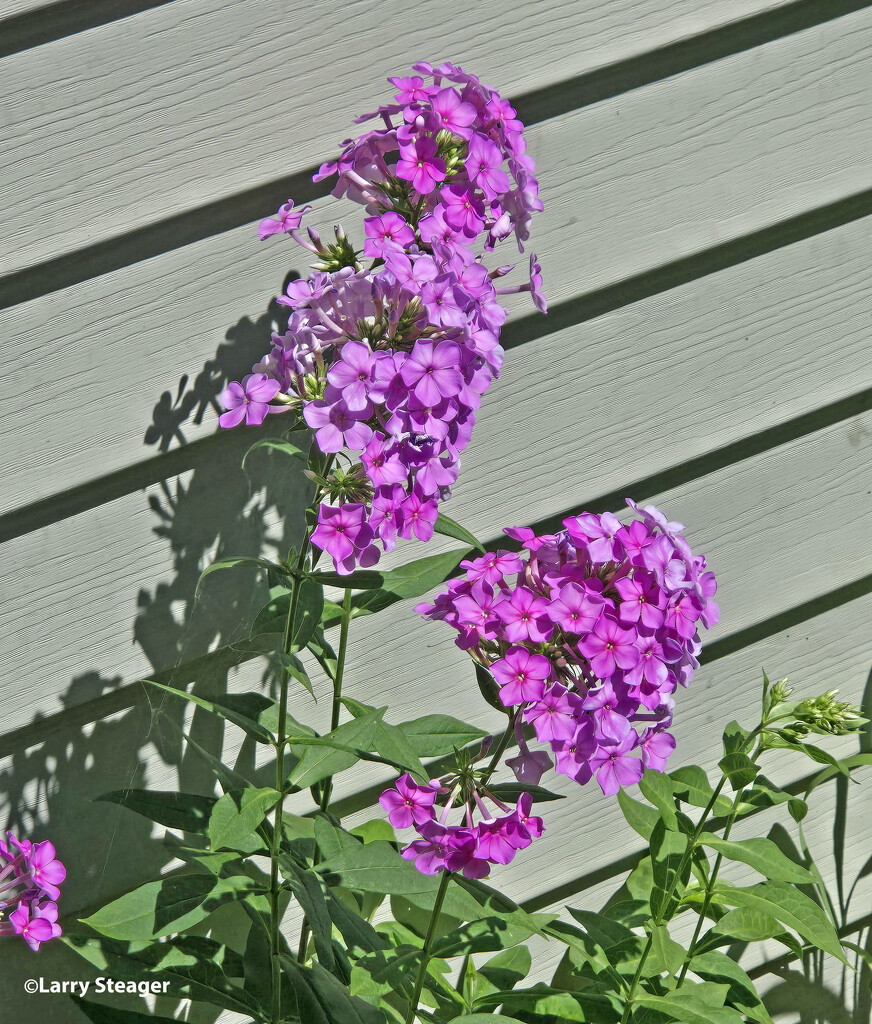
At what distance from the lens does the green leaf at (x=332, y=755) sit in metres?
0.85

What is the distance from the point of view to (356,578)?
33.7 inches

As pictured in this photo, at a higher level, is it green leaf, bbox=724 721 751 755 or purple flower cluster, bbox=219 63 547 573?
purple flower cluster, bbox=219 63 547 573

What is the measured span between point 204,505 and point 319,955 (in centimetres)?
51

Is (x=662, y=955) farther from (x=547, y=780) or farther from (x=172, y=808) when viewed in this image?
(x=172, y=808)

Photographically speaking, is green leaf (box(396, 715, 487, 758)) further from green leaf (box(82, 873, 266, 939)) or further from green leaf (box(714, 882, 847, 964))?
green leaf (box(714, 882, 847, 964))

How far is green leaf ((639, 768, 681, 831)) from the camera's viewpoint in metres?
1.05

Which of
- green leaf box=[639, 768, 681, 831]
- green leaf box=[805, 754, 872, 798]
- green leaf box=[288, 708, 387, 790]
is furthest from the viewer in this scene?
green leaf box=[805, 754, 872, 798]

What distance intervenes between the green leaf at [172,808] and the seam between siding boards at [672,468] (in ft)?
1.06

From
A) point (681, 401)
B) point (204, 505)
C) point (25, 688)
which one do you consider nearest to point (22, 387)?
point (204, 505)

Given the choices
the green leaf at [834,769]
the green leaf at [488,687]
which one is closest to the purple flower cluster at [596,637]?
the green leaf at [488,687]

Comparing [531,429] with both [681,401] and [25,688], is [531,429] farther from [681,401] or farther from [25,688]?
[25,688]

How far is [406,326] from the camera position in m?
0.77

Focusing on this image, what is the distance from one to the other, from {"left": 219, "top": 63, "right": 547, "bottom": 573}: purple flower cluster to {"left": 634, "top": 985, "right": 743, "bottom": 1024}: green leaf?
0.60 metres

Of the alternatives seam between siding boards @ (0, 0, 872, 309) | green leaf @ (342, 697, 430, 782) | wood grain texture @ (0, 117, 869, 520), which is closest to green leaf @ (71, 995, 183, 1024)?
green leaf @ (342, 697, 430, 782)
